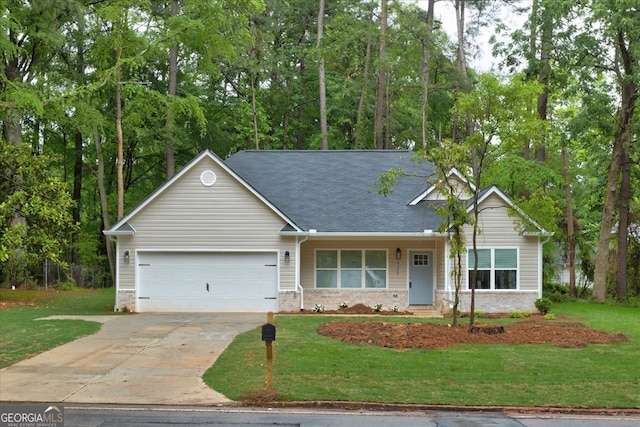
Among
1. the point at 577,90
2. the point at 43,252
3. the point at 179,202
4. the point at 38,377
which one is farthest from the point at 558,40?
the point at 38,377

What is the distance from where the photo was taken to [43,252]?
15.4 m

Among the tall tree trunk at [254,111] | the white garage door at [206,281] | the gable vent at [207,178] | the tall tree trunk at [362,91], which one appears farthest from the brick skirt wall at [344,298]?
the tall tree trunk at [362,91]

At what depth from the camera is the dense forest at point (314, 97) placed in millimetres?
28094

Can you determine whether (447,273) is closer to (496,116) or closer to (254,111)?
(496,116)

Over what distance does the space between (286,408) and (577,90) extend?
24.6 meters

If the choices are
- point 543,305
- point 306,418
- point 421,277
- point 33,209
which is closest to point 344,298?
point 421,277

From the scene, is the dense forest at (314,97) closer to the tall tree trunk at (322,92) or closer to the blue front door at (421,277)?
the tall tree trunk at (322,92)

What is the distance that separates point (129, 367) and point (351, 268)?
12.4m

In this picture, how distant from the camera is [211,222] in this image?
78.5 feet

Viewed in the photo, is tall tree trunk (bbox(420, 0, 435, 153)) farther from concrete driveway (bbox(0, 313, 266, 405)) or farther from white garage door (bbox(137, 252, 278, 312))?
concrete driveway (bbox(0, 313, 266, 405))

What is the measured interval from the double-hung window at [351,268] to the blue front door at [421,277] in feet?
3.29

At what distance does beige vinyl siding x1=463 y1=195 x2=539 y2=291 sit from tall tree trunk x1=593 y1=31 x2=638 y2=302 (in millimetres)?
8406

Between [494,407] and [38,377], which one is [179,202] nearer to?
[38,377]

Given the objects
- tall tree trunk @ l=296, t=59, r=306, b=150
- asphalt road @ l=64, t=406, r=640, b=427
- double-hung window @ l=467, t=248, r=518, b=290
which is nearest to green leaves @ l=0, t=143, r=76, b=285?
asphalt road @ l=64, t=406, r=640, b=427
